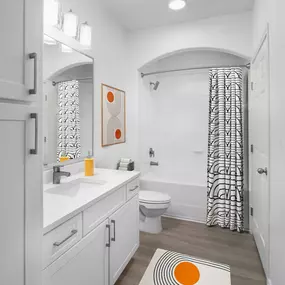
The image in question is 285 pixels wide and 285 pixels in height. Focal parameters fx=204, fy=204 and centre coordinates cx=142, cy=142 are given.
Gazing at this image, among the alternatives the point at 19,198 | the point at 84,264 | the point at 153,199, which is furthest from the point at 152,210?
the point at 19,198

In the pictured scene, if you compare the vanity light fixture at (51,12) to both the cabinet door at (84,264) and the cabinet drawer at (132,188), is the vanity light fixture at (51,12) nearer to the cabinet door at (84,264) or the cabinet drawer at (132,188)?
the cabinet drawer at (132,188)

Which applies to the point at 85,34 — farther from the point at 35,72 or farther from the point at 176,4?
the point at 35,72

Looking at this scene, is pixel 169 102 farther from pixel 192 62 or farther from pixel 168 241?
pixel 168 241

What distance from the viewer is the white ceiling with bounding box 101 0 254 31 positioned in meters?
2.34

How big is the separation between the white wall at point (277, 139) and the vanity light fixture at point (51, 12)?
5.30 feet

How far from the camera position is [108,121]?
2518 millimetres

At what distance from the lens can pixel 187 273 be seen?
1.85 metres

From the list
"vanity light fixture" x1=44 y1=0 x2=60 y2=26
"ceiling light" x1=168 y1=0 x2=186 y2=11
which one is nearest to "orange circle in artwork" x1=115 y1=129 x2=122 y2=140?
"vanity light fixture" x1=44 y1=0 x2=60 y2=26

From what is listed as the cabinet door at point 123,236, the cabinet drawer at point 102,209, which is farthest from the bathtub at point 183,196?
the cabinet drawer at point 102,209

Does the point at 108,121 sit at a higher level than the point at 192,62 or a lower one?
lower

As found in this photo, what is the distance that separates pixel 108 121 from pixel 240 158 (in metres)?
1.72

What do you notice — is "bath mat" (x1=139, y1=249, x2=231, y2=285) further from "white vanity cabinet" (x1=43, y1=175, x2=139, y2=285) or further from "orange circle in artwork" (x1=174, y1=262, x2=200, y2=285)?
"white vanity cabinet" (x1=43, y1=175, x2=139, y2=285)

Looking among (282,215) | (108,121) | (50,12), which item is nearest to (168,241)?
(282,215)

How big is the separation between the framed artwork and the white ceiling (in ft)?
3.07
